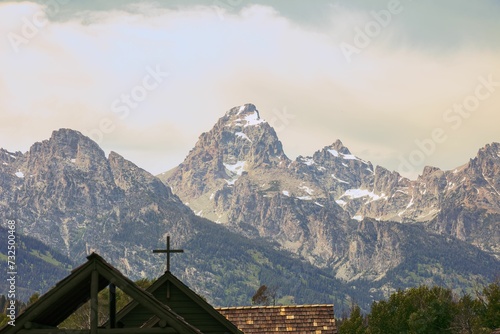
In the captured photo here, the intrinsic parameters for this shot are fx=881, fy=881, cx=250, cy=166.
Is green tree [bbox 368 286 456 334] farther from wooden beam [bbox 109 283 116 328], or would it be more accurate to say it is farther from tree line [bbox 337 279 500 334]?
wooden beam [bbox 109 283 116 328]

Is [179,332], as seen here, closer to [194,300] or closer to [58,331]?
[58,331]

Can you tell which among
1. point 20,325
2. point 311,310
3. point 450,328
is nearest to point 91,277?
point 20,325

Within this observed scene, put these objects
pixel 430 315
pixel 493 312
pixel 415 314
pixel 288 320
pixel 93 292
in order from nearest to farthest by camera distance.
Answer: pixel 93 292 < pixel 288 320 < pixel 493 312 < pixel 415 314 < pixel 430 315

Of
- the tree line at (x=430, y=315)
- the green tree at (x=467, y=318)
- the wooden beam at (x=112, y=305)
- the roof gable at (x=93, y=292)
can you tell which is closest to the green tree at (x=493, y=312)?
the tree line at (x=430, y=315)

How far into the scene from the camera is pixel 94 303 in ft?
51.0

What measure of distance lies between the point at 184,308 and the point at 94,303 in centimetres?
1470

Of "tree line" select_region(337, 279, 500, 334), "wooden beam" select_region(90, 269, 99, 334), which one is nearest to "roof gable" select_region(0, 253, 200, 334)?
"wooden beam" select_region(90, 269, 99, 334)

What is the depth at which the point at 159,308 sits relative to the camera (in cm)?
1620

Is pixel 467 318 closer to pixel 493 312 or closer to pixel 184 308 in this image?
pixel 493 312

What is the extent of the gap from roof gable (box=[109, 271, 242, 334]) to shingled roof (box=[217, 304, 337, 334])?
31.2ft

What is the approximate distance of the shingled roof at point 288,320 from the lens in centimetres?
3891

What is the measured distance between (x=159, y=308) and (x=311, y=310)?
23.9 m

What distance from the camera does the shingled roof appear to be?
38.9 metres

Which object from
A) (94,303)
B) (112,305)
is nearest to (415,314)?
(112,305)
